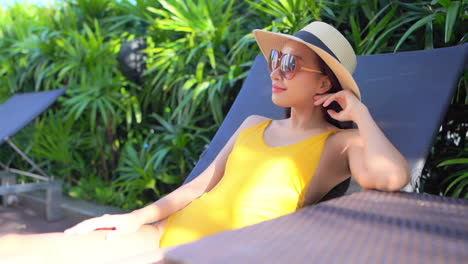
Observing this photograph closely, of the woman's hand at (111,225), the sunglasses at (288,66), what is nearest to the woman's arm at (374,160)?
the sunglasses at (288,66)

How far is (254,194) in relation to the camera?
126cm

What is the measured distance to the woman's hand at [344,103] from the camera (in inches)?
50.0

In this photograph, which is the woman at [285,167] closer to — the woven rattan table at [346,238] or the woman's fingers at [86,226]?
the woman's fingers at [86,226]

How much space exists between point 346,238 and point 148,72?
3.00m

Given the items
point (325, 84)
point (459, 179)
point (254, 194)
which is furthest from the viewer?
point (459, 179)

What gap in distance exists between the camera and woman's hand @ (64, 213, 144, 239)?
48.5 inches

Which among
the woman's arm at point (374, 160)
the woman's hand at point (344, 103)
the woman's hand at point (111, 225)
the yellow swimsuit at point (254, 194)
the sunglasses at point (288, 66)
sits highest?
the sunglasses at point (288, 66)

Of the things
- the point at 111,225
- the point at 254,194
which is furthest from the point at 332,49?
the point at 111,225

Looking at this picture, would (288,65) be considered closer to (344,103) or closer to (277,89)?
(277,89)

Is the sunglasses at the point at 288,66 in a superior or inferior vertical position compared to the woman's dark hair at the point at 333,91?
superior

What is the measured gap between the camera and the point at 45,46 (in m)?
3.99

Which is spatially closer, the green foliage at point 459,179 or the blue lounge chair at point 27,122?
the green foliage at point 459,179

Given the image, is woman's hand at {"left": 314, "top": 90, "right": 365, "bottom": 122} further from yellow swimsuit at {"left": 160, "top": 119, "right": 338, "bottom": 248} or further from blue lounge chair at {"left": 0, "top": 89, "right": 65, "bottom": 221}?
blue lounge chair at {"left": 0, "top": 89, "right": 65, "bottom": 221}

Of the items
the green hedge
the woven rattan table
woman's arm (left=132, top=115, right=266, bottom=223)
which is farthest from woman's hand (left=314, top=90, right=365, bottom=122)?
the green hedge
